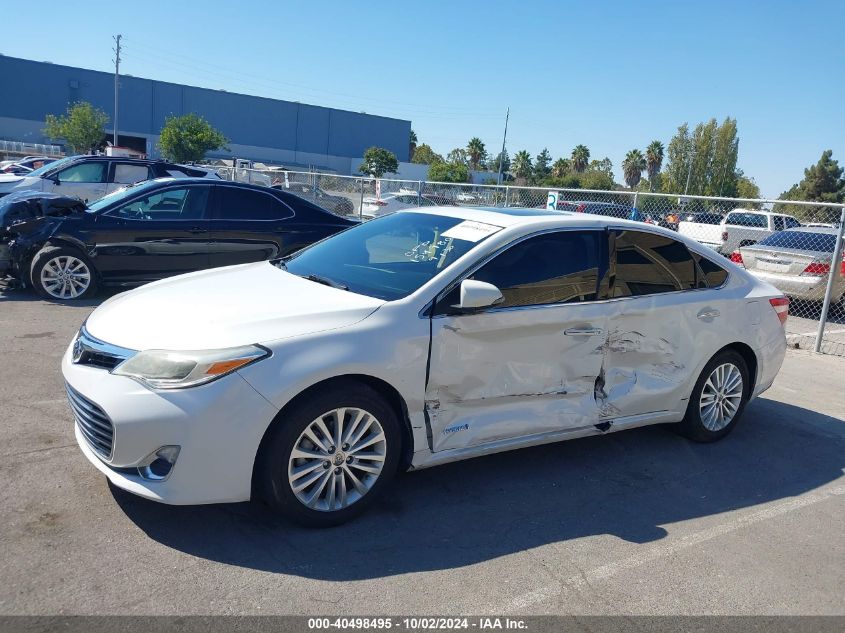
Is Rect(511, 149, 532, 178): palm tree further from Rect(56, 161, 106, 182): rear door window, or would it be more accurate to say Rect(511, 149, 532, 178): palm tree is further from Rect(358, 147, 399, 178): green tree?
Rect(56, 161, 106, 182): rear door window

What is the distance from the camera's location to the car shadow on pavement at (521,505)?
3.49m

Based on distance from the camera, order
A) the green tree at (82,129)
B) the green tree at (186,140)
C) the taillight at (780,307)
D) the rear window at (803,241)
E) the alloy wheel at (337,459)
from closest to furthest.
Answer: the alloy wheel at (337,459)
the taillight at (780,307)
the rear window at (803,241)
the green tree at (186,140)
the green tree at (82,129)

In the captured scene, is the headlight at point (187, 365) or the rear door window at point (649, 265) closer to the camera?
the headlight at point (187, 365)

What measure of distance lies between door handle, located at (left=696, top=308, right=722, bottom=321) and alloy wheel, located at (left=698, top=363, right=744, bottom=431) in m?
0.41

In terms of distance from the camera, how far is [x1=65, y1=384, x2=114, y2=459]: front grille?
343 centimetres

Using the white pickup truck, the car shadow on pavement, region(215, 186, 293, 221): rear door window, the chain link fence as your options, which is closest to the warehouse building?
the white pickup truck

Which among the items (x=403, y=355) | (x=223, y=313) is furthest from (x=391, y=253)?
(x=223, y=313)

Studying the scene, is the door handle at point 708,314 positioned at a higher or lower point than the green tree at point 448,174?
lower

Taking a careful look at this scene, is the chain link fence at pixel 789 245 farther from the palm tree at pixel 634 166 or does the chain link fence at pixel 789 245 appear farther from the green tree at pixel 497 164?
the green tree at pixel 497 164

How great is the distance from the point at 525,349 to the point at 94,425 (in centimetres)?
237

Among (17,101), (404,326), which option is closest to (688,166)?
(17,101)

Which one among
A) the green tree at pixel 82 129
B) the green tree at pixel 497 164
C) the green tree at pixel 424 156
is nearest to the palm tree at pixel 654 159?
the green tree at pixel 497 164

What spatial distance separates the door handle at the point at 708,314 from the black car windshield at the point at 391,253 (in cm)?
178

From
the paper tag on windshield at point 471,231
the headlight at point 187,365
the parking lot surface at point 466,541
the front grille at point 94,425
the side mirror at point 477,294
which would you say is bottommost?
the parking lot surface at point 466,541
